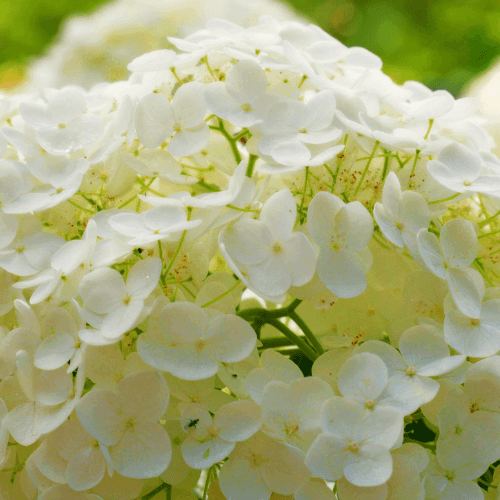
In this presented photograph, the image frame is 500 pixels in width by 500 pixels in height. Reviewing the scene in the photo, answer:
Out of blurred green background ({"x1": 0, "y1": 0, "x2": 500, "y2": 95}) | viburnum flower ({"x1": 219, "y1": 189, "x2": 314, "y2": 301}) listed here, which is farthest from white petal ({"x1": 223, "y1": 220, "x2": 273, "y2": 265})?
blurred green background ({"x1": 0, "y1": 0, "x2": 500, "y2": 95})

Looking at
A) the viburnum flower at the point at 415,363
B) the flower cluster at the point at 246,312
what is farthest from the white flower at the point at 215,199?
the viburnum flower at the point at 415,363

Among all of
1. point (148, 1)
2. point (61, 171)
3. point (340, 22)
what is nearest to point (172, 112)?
point (61, 171)

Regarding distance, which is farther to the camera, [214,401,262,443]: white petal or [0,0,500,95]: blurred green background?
[0,0,500,95]: blurred green background

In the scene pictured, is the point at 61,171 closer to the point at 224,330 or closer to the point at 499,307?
the point at 224,330

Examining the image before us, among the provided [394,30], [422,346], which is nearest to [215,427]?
[422,346]

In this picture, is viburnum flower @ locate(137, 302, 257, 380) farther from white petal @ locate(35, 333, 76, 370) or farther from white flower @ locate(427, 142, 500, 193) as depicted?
white flower @ locate(427, 142, 500, 193)
